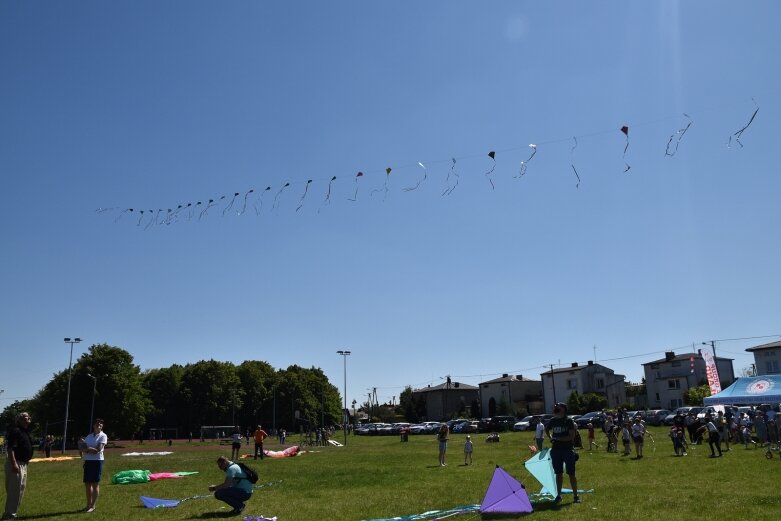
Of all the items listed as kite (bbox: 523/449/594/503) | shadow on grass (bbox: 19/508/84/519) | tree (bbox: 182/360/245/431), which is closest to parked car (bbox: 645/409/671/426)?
kite (bbox: 523/449/594/503)

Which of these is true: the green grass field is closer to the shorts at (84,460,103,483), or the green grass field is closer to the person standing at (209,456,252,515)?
the person standing at (209,456,252,515)

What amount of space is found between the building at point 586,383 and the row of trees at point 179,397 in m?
36.3

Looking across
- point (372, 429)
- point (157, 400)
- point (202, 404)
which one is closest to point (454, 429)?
point (372, 429)

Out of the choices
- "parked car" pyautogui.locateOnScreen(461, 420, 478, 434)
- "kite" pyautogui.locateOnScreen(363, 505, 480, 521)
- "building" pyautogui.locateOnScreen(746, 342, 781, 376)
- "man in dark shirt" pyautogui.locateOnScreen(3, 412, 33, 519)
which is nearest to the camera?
"kite" pyautogui.locateOnScreen(363, 505, 480, 521)

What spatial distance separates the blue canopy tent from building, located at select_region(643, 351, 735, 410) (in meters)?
55.0

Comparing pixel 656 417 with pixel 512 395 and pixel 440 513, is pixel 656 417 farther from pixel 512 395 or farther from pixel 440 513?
pixel 512 395

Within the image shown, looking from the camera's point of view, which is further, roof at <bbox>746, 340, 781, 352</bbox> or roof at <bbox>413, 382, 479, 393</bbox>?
roof at <bbox>413, 382, 479, 393</bbox>

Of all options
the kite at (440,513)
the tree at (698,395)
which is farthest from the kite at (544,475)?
the tree at (698,395)

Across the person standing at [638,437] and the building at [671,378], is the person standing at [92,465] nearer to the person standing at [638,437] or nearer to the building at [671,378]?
the person standing at [638,437]

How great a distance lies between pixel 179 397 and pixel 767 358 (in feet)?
254

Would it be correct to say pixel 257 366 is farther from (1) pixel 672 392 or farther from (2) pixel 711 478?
(2) pixel 711 478

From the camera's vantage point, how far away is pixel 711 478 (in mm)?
14148

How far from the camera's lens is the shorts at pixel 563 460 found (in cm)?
1065

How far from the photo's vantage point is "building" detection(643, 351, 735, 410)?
3137 inches
